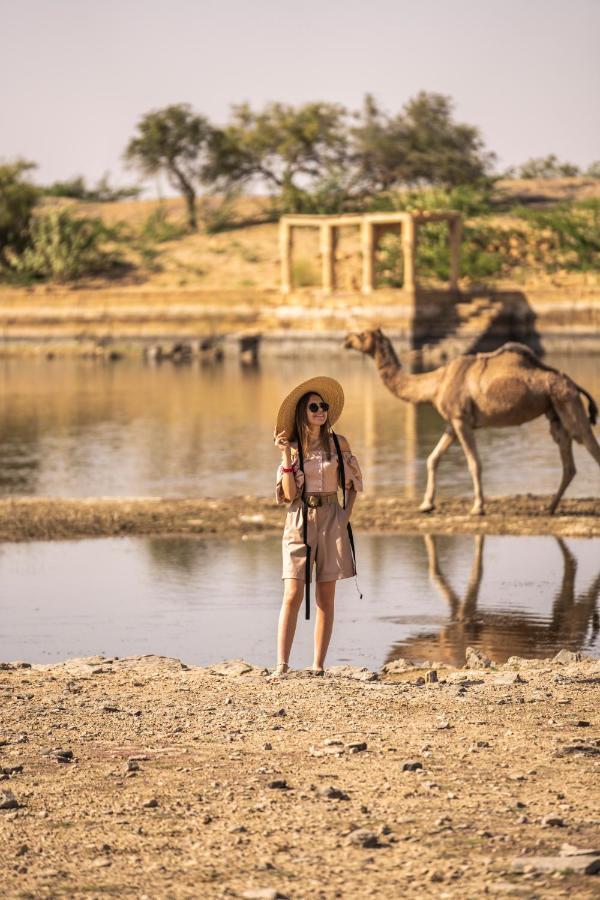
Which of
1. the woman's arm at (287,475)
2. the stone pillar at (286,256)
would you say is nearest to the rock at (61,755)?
the woman's arm at (287,475)

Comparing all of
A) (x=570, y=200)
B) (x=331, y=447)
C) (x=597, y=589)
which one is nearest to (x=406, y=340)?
(x=570, y=200)

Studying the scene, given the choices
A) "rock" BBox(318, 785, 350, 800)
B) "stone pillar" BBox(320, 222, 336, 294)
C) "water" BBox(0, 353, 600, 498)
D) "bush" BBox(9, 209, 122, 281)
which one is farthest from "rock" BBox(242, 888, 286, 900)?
"bush" BBox(9, 209, 122, 281)

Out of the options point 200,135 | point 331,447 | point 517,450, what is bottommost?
point 517,450

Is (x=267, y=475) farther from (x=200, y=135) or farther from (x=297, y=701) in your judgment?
(x=200, y=135)

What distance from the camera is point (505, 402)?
15.9 m

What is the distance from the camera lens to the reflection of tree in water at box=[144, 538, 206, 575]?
14031mm

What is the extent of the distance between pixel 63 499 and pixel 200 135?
58.1m

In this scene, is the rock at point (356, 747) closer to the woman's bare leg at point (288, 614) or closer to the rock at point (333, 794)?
the rock at point (333, 794)

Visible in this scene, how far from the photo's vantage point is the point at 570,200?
70.9 m

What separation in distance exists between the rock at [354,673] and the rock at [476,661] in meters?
0.66

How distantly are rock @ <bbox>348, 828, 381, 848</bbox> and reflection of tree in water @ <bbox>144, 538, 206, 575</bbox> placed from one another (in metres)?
7.98

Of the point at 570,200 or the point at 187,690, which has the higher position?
the point at 570,200

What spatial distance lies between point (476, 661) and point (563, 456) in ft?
22.3

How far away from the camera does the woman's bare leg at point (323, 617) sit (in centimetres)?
895
